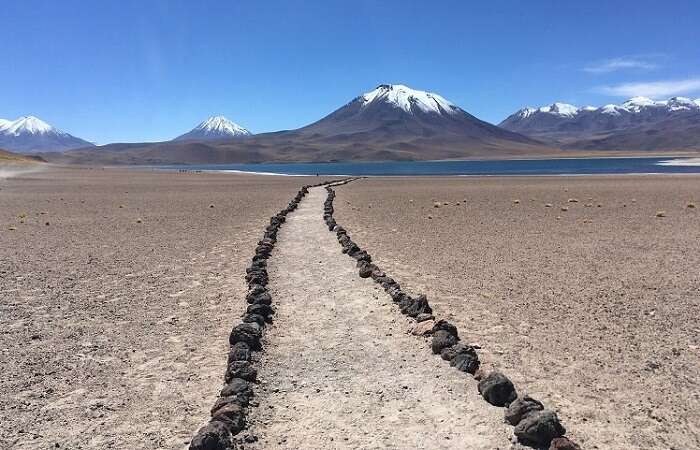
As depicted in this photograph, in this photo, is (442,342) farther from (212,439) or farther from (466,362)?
(212,439)

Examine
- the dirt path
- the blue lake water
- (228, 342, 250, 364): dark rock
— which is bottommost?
the dirt path

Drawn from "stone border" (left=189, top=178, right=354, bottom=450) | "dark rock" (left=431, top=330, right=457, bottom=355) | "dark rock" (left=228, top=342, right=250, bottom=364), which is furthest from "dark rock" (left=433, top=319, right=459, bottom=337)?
"dark rock" (left=228, top=342, right=250, bottom=364)

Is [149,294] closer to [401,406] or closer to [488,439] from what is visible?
[401,406]

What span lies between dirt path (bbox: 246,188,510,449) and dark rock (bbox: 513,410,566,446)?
0.17m

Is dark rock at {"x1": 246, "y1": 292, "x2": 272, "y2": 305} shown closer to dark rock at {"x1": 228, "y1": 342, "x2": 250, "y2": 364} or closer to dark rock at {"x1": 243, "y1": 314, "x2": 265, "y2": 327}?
dark rock at {"x1": 243, "y1": 314, "x2": 265, "y2": 327}

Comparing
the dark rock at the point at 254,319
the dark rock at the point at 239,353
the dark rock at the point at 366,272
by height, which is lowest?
the dark rock at the point at 239,353

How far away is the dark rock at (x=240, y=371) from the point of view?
6203 mm

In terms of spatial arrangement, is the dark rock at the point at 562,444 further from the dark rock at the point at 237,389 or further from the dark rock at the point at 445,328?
the dark rock at the point at 237,389

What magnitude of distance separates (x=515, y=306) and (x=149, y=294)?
606 centimetres

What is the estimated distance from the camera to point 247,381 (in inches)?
243

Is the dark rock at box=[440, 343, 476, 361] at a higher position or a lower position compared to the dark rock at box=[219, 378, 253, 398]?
higher

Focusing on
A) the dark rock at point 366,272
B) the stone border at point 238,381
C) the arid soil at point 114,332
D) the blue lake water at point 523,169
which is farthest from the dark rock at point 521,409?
the blue lake water at point 523,169

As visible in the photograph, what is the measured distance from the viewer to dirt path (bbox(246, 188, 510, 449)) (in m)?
5.17

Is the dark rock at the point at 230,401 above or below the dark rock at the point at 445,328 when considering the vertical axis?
below
